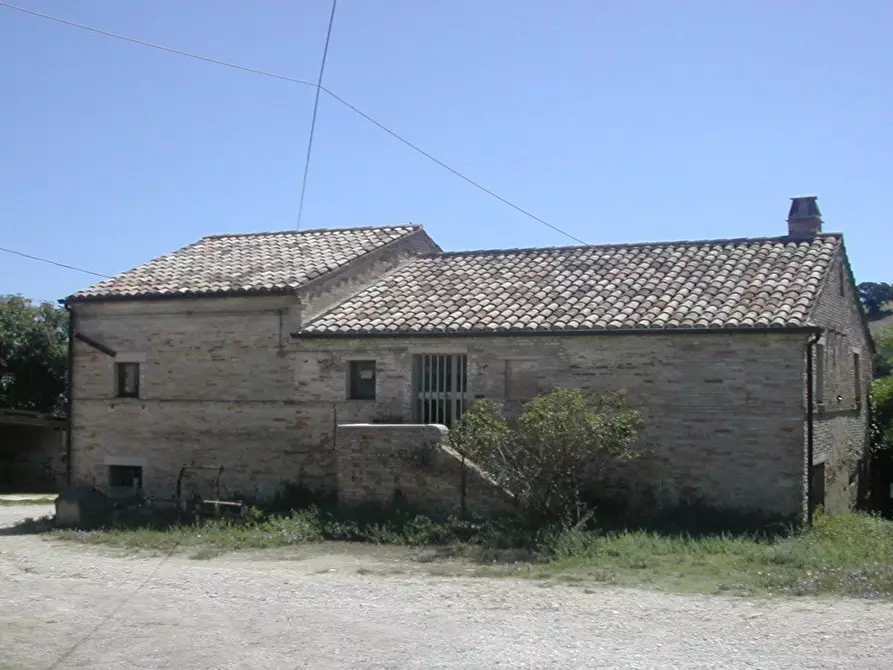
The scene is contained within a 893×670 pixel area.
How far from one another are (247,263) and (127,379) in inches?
137

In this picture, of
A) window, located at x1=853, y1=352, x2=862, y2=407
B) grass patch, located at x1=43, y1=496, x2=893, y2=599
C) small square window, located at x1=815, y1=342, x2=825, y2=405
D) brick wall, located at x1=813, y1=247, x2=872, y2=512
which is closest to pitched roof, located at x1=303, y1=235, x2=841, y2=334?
brick wall, located at x1=813, y1=247, x2=872, y2=512

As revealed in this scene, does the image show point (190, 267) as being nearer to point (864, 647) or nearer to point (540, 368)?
point (540, 368)

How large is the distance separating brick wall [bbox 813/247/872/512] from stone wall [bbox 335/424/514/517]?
5.60 m

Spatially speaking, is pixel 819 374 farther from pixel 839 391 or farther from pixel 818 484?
pixel 839 391

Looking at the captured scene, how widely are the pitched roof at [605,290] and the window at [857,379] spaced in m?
3.67

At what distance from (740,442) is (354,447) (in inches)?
246

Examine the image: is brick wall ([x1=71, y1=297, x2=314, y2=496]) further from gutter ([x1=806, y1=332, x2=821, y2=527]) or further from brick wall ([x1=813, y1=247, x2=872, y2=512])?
brick wall ([x1=813, y1=247, x2=872, y2=512])

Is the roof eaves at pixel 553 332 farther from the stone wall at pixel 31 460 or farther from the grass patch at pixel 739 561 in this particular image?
the stone wall at pixel 31 460

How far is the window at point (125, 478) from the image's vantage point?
19.4m

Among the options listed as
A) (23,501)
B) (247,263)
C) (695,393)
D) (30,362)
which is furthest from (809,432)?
(30,362)

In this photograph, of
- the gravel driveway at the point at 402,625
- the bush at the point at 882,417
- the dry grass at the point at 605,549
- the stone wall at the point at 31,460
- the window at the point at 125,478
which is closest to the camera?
the gravel driveway at the point at 402,625

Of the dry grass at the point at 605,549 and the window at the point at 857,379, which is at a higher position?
the window at the point at 857,379

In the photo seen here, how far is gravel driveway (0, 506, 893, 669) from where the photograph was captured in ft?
26.3

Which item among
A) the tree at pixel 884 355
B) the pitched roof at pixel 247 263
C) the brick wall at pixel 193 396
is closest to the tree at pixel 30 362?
the pitched roof at pixel 247 263
